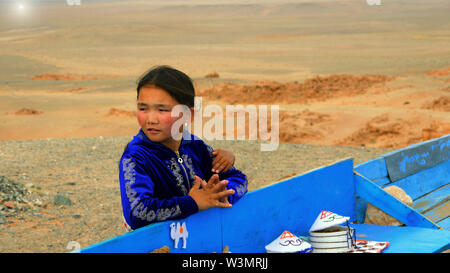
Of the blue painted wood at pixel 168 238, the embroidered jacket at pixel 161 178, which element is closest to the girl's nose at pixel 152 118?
the embroidered jacket at pixel 161 178

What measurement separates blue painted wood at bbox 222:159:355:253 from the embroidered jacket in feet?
0.56

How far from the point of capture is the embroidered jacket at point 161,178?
110 inches

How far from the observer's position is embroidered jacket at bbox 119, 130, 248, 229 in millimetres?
2799

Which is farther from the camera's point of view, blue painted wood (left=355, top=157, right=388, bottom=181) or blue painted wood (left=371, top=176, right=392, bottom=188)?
blue painted wood (left=371, top=176, right=392, bottom=188)

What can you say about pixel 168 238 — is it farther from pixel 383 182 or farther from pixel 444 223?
pixel 444 223

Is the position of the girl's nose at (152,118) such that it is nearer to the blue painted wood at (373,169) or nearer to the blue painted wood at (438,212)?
the blue painted wood at (373,169)

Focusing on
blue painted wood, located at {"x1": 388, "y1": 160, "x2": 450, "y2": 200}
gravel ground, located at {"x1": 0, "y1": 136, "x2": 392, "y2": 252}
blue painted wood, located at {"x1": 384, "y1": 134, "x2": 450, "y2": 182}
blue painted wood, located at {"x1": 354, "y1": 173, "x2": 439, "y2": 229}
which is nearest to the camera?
blue painted wood, located at {"x1": 354, "y1": 173, "x2": 439, "y2": 229}

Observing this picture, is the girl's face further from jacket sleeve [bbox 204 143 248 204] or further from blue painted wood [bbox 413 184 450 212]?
blue painted wood [bbox 413 184 450 212]

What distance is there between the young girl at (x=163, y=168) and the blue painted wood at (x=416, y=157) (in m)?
2.09

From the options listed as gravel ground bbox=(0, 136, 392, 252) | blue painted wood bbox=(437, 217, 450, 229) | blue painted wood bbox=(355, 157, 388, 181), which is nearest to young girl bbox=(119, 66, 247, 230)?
blue painted wood bbox=(355, 157, 388, 181)

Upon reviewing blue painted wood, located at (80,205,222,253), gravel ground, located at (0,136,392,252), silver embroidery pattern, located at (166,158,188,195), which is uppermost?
silver embroidery pattern, located at (166,158,188,195)

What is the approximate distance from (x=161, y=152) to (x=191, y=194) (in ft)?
1.03
